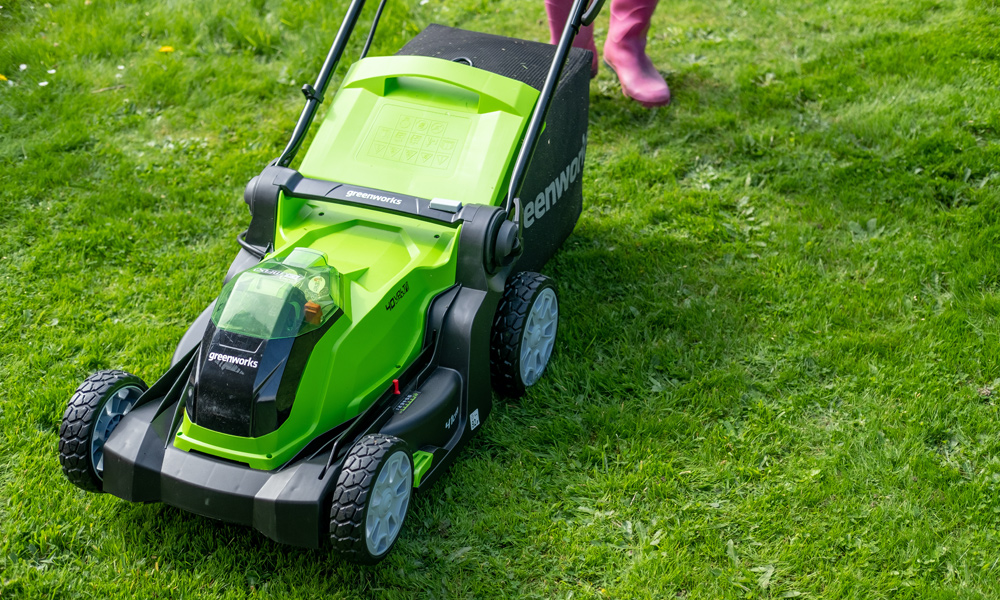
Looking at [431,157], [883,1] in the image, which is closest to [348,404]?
[431,157]

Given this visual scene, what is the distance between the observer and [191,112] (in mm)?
4465

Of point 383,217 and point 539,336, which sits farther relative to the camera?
point 539,336

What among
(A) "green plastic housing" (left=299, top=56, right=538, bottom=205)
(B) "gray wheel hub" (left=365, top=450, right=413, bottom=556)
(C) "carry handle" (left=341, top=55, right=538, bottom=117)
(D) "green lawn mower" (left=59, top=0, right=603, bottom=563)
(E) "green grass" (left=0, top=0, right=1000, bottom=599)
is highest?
(C) "carry handle" (left=341, top=55, right=538, bottom=117)

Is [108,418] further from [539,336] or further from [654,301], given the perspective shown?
[654,301]

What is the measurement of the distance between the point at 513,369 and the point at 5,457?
4.91 feet

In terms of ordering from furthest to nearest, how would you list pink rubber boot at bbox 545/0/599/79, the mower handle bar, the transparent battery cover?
pink rubber boot at bbox 545/0/599/79, the mower handle bar, the transparent battery cover

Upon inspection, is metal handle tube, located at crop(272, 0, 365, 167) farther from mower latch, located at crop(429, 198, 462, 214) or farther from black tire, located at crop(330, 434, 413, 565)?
black tire, located at crop(330, 434, 413, 565)

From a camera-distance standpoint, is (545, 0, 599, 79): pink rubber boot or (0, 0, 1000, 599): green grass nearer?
(0, 0, 1000, 599): green grass

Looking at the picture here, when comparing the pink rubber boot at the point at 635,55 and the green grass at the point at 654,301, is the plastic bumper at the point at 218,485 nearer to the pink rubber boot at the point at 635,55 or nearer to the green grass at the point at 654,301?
the green grass at the point at 654,301

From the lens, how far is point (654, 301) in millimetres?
3285

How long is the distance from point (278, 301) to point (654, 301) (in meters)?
1.54

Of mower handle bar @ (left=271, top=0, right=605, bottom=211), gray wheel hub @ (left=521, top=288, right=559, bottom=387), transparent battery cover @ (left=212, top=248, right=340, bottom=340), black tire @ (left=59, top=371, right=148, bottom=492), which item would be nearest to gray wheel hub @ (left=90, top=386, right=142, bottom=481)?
black tire @ (left=59, top=371, right=148, bottom=492)

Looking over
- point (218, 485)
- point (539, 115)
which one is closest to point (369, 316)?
point (218, 485)

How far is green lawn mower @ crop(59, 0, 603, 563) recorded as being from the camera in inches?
84.7
